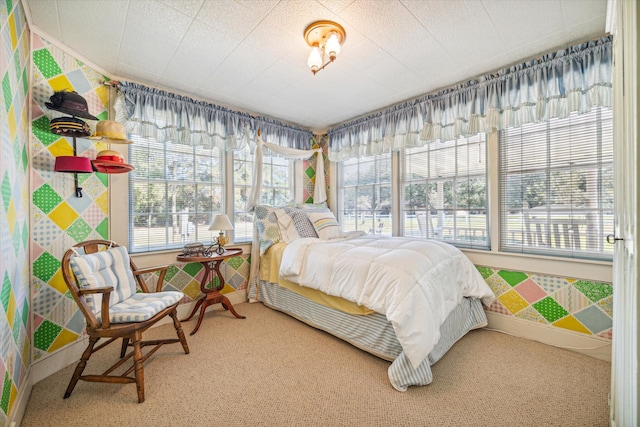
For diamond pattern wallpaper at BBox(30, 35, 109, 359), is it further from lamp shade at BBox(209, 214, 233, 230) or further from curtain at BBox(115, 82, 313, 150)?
lamp shade at BBox(209, 214, 233, 230)

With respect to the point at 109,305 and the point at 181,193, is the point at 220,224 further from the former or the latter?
the point at 109,305

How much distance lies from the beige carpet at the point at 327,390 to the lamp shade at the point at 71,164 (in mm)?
1481

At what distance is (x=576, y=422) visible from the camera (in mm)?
1486

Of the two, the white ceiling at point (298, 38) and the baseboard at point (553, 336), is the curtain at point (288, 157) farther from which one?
the baseboard at point (553, 336)

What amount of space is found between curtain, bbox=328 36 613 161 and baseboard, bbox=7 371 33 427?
3.68m

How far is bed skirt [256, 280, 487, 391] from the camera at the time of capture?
1773mm

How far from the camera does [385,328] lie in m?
2.00

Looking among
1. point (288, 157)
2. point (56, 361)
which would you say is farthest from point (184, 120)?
point (56, 361)

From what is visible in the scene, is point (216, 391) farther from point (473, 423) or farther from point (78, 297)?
point (473, 423)

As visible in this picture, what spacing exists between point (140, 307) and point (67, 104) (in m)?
1.57

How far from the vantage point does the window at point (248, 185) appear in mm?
3576

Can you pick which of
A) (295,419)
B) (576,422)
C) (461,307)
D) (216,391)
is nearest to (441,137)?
(461,307)

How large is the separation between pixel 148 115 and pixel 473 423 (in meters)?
3.59

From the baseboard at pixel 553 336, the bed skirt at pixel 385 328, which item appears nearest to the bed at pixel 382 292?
the bed skirt at pixel 385 328
